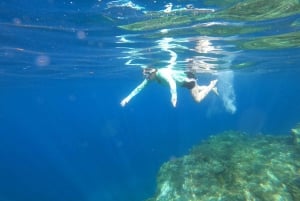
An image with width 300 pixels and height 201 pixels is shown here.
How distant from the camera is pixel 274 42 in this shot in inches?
962

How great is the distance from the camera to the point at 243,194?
1244cm

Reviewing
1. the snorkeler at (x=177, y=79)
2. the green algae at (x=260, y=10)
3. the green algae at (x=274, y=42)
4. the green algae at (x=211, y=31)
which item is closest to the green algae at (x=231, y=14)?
the green algae at (x=260, y=10)

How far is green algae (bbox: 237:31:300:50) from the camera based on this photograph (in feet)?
73.0

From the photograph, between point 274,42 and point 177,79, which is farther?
point 274,42

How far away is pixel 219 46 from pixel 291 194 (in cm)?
1393

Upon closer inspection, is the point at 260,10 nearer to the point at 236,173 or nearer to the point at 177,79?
the point at 177,79

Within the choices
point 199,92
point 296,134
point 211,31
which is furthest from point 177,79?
point 296,134

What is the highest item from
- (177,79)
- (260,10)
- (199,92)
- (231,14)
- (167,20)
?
(260,10)

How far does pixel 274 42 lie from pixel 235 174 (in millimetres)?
14681

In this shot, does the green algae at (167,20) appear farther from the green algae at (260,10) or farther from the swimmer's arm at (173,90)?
the swimmer's arm at (173,90)

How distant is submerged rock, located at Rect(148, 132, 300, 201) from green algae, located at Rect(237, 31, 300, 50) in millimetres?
8929

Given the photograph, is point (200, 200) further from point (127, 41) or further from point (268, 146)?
point (127, 41)

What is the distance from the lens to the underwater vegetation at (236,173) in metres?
12.5

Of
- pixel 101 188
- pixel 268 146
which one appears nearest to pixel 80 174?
pixel 101 188
